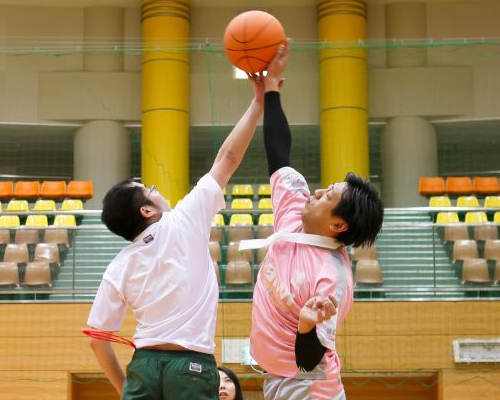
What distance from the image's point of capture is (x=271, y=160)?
123 inches

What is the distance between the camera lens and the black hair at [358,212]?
9.41 ft

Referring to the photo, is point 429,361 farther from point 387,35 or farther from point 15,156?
point 387,35

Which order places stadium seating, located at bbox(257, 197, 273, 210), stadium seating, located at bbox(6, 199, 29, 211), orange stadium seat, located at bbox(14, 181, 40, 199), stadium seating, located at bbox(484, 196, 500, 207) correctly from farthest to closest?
orange stadium seat, located at bbox(14, 181, 40, 199), stadium seating, located at bbox(6, 199, 29, 211), stadium seating, located at bbox(484, 196, 500, 207), stadium seating, located at bbox(257, 197, 273, 210)

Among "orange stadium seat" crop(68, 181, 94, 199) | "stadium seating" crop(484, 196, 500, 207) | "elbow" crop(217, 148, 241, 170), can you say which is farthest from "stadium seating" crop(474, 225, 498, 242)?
"orange stadium seat" crop(68, 181, 94, 199)

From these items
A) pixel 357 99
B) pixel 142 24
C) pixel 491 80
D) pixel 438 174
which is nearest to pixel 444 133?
pixel 438 174

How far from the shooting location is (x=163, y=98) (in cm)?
1402

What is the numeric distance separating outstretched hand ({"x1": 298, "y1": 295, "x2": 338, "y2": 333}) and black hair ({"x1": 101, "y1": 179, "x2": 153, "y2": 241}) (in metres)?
0.71

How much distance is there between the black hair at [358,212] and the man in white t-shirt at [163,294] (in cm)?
46

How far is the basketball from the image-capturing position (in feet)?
11.3

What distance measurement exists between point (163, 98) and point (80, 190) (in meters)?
2.27

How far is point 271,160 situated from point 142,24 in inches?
477

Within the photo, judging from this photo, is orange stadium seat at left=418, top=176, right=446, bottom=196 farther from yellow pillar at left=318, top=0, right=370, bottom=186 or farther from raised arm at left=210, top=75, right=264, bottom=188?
raised arm at left=210, top=75, right=264, bottom=188

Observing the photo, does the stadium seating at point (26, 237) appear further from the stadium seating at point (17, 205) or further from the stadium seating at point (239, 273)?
the stadium seating at point (17, 205)

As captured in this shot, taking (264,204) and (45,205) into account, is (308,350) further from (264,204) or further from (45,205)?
(45,205)
